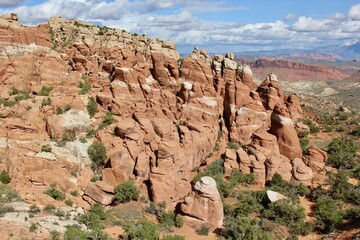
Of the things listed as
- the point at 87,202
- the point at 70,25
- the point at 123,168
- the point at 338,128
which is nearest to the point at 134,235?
the point at 87,202

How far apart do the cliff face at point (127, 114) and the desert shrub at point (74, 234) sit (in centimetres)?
499

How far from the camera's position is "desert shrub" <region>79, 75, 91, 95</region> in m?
42.2

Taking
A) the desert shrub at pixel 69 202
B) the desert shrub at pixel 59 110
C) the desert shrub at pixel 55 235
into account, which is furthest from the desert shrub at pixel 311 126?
the desert shrub at pixel 55 235

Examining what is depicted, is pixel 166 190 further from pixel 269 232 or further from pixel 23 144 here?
pixel 23 144

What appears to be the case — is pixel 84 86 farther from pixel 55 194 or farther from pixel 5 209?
pixel 5 209

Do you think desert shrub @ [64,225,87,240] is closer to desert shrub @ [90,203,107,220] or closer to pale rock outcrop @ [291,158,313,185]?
desert shrub @ [90,203,107,220]

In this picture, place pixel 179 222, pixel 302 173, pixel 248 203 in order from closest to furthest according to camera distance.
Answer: pixel 179 222, pixel 248 203, pixel 302 173

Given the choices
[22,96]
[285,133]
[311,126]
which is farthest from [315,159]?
[22,96]

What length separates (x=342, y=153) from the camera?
44938 millimetres

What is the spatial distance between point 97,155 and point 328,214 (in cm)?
2098

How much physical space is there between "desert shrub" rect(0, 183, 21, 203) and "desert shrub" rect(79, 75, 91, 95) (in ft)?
45.7

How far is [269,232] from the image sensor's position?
30.0m

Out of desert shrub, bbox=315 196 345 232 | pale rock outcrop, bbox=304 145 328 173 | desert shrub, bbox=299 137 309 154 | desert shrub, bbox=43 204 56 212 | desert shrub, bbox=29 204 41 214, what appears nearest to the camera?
desert shrub, bbox=29 204 41 214

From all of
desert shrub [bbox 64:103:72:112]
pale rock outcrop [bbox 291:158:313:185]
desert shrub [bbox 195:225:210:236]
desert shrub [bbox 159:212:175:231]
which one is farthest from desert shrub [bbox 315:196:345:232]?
desert shrub [bbox 64:103:72:112]
